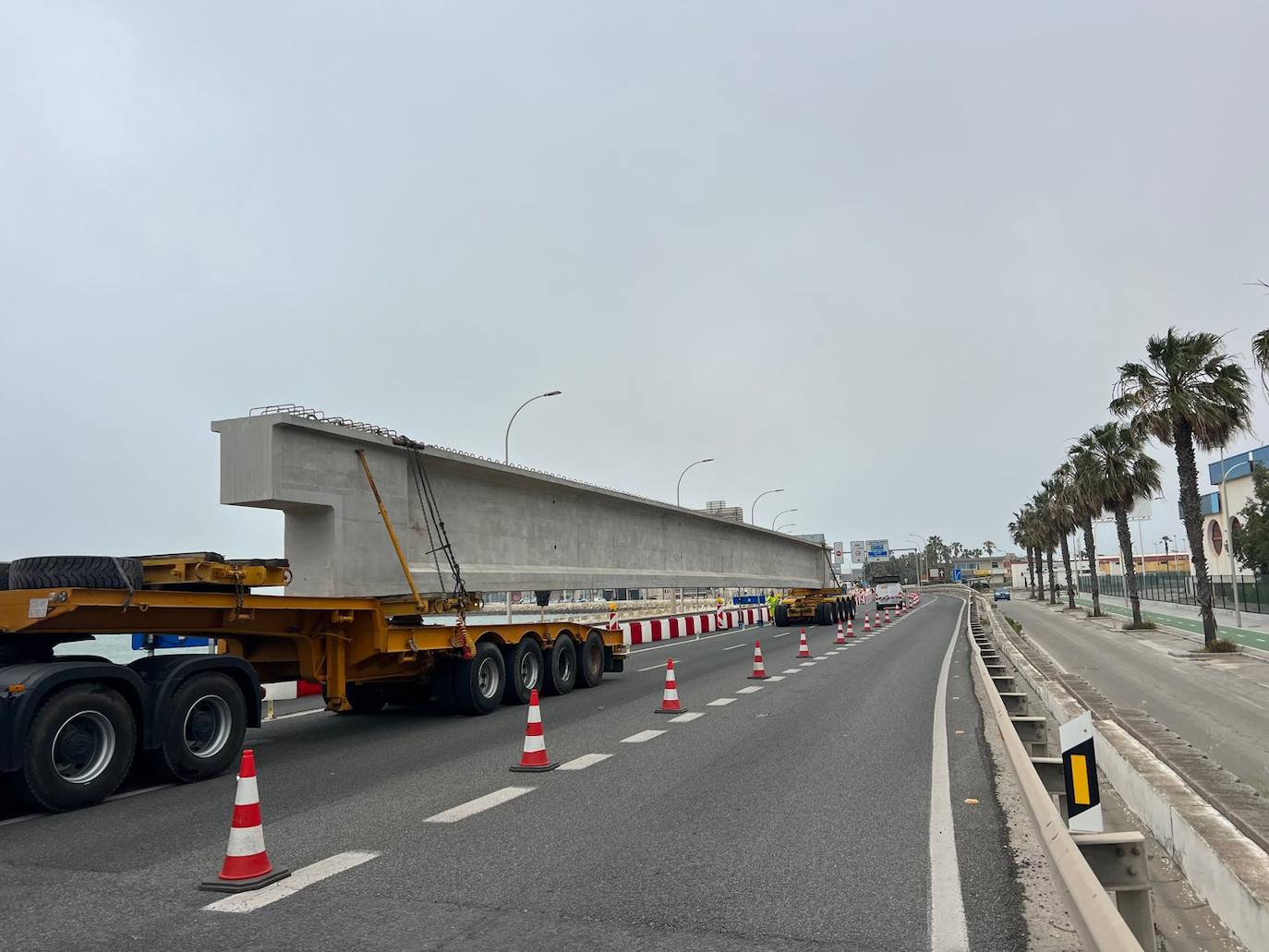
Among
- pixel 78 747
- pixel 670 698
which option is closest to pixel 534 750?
pixel 78 747

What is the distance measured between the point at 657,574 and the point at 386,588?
19133mm

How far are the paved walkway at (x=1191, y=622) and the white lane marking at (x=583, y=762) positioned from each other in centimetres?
2679

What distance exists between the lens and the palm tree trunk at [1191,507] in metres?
28.3

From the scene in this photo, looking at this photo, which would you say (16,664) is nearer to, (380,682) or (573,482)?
(380,682)

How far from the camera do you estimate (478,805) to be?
764 cm

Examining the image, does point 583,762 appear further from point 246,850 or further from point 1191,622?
point 1191,622

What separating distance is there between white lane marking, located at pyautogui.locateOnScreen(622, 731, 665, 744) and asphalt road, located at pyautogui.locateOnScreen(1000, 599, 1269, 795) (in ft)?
20.8

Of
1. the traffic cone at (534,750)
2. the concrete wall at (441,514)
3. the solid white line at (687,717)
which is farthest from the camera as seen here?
the concrete wall at (441,514)

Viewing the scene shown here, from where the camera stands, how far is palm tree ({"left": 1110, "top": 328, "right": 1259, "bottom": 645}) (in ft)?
91.2

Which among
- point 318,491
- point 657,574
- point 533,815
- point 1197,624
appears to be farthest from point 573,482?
point 1197,624

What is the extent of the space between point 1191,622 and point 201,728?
44.0 m

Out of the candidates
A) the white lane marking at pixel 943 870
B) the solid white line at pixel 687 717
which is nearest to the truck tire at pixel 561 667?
the solid white line at pixel 687 717

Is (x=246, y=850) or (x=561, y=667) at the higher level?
(x=561, y=667)

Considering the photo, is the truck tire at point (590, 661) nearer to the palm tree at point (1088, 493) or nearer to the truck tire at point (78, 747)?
the truck tire at point (78, 747)
